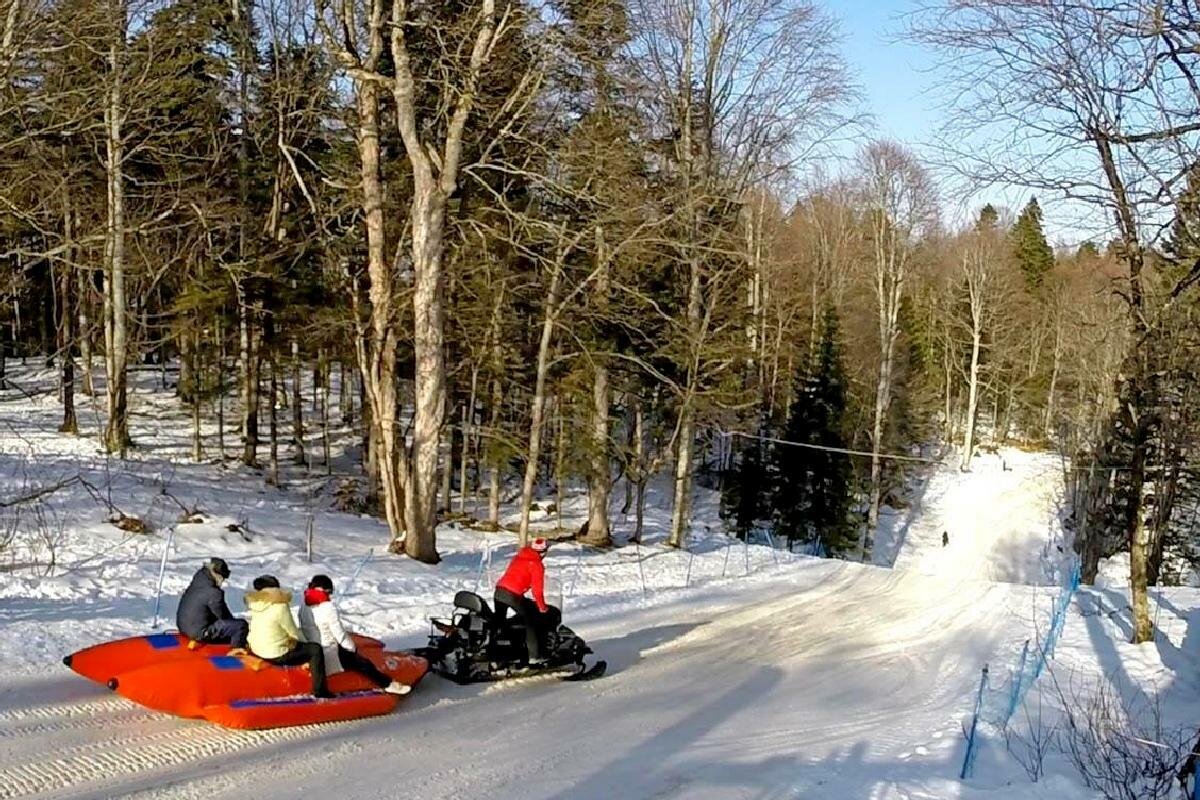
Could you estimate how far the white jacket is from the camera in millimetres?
9188

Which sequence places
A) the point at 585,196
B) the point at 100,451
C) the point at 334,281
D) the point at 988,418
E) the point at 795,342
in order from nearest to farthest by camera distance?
the point at 585,196 < the point at 100,451 < the point at 334,281 < the point at 795,342 < the point at 988,418

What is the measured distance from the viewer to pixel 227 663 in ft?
27.9

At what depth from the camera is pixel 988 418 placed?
65.7m

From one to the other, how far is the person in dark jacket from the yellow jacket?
0.95ft

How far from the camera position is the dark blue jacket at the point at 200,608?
9188 mm

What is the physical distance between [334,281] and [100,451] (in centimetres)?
710

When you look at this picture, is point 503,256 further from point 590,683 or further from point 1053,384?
point 1053,384

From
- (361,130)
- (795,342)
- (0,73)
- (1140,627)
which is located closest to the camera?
(0,73)

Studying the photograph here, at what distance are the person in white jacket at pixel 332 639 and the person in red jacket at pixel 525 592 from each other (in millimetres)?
1989

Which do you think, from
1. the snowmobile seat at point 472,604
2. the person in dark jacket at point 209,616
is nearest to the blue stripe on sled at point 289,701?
the person in dark jacket at point 209,616

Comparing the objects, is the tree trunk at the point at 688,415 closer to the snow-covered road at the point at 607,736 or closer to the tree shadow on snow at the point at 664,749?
the snow-covered road at the point at 607,736

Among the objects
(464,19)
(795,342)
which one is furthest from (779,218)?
(464,19)

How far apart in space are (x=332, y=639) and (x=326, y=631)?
3.8 inches

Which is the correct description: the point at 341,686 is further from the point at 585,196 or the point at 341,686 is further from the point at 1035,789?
the point at 585,196
